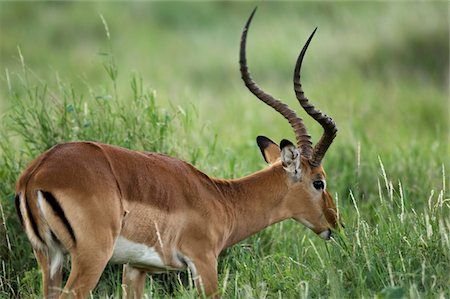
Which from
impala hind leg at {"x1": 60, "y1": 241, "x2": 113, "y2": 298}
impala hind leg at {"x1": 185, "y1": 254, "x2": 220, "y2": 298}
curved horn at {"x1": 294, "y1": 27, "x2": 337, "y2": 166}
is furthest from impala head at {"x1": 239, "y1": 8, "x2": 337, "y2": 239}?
impala hind leg at {"x1": 60, "y1": 241, "x2": 113, "y2": 298}

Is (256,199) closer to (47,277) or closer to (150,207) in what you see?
(150,207)

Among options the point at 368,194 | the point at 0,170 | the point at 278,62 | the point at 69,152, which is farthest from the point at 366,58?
the point at 69,152

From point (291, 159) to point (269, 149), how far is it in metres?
0.39

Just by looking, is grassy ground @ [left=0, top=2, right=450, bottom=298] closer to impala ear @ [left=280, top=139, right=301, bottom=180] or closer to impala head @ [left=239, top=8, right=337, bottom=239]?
impala head @ [left=239, top=8, right=337, bottom=239]

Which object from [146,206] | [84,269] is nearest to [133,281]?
[146,206]

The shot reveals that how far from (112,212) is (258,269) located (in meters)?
1.11

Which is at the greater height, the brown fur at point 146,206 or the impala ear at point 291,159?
the impala ear at point 291,159

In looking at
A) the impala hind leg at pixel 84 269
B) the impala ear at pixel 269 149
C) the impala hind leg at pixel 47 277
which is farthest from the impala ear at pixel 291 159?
the impala hind leg at pixel 47 277

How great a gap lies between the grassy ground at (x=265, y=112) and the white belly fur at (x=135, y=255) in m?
0.23

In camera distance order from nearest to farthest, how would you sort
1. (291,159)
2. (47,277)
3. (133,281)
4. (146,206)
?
(47,277)
(146,206)
(133,281)
(291,159)

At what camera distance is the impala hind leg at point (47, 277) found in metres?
4.91

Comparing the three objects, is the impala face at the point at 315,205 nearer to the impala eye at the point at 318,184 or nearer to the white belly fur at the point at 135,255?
the impala eye at the point at 318,184

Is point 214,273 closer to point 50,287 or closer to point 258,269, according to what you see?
point 258,269

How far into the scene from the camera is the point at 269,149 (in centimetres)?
607
